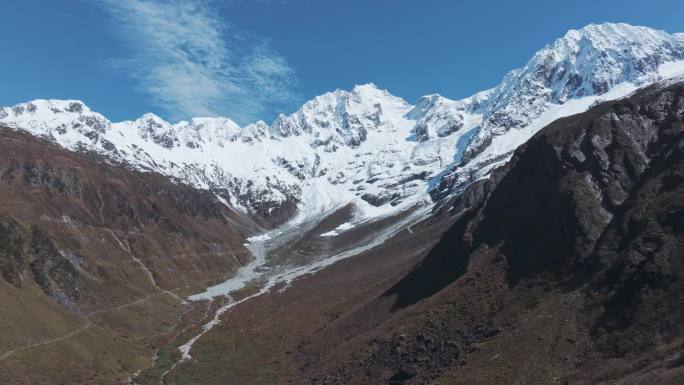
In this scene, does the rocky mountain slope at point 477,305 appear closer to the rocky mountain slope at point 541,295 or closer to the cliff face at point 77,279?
the rocky mountain slope at point 541,295

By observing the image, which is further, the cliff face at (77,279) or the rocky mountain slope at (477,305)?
the cliff face at (77,279)

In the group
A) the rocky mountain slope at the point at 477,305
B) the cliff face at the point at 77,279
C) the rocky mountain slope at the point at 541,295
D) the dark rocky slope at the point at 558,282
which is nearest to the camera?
the dark rocky slope at the point at 558,282

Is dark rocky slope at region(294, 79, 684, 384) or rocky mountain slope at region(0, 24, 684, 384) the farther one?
rocky mountain slope at region(0, 24, 684, 384)

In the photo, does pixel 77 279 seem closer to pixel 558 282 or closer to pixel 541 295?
pixel 541 295

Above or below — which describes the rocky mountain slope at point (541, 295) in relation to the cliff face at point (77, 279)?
below

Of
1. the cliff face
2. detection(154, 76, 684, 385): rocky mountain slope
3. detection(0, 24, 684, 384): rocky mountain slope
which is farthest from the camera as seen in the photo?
the cliff face

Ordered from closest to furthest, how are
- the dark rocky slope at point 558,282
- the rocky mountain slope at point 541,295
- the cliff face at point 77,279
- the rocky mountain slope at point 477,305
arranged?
1. the dark rocky slope at point 558,282
2. the rocky mountain slope at point 541,295
3. the rocky mountain slope at point 477,305
4. the cliff face at point 77,279

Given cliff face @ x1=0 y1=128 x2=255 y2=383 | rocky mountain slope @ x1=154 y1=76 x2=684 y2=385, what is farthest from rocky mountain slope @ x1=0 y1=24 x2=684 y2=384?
cliff face @ x1=0 y1=128 x2=255 y2=383

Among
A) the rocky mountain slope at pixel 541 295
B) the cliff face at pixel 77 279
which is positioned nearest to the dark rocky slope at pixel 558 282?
the rocky mountain slope at pixel 541 295

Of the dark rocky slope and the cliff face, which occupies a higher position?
the cliff face

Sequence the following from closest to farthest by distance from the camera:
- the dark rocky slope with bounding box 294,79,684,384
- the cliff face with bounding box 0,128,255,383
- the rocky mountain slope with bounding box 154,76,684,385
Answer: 1. the dark rocky slope with bounding box 294,79,684,384
2. the rocky mountain slope with bounding box 154,76,684,385
3. the cliff face with bounding box 0,128,255,383

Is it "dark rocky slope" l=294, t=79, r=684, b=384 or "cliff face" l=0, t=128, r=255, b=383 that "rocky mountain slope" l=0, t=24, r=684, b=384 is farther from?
"cliff face" l=0, t=128, r=255, b=383
